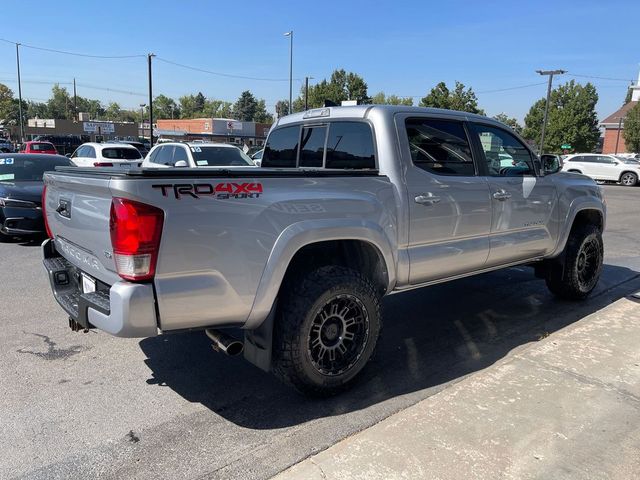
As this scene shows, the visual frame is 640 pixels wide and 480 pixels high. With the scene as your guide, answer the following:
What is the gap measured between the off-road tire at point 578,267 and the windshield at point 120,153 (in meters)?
15.5

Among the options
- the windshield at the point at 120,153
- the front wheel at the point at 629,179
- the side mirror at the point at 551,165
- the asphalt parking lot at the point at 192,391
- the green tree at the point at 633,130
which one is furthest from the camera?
the green tree at the point at 633,130

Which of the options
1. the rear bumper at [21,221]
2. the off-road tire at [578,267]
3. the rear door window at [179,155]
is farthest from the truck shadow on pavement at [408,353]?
the rear door window at [179,155]

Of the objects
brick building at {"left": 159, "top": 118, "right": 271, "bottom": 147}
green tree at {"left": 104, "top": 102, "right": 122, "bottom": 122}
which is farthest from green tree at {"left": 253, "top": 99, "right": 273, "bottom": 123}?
brick building at {"left": 159, "top": 118, "right": 271, "bottom": 147}

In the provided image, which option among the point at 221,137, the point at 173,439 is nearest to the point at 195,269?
the point at 173,439

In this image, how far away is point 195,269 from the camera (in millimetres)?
2715

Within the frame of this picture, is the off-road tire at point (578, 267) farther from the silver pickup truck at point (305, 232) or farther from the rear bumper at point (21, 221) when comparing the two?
the rear bumper at point (21, 221)

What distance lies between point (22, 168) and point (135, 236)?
27.7ft

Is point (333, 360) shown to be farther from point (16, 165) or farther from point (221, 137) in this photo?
point (221, 137)

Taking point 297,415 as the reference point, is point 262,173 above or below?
above

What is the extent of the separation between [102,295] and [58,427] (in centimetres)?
85

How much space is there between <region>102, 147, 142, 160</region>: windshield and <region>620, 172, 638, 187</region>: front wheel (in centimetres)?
2480

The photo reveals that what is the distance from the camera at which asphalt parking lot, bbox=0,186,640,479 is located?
2760 mm

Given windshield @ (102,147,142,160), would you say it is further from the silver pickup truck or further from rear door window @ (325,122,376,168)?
rear door window @ (325,122,376,168)

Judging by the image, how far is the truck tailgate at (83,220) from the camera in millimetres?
2777
